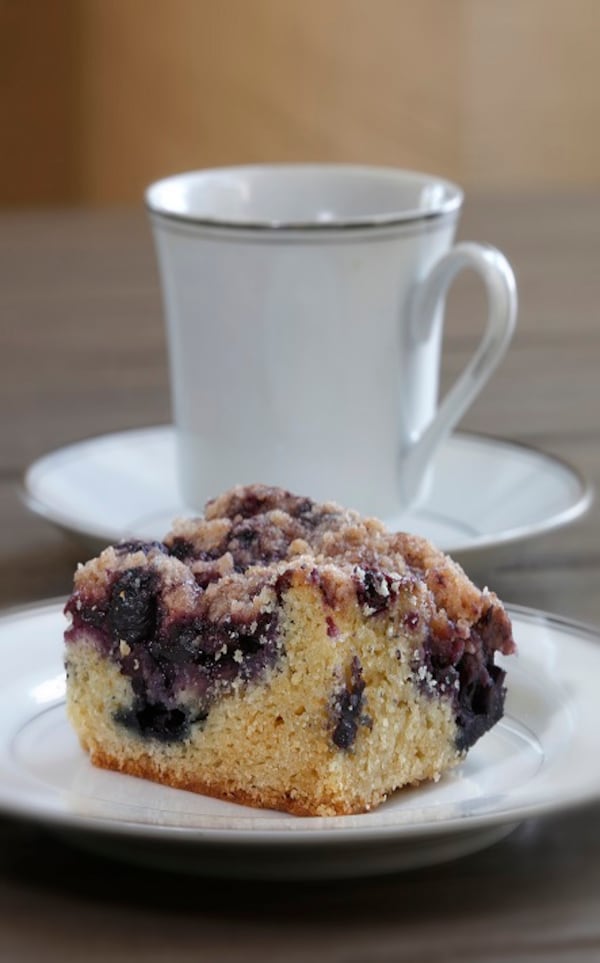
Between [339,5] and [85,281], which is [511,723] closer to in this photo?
[85,281]

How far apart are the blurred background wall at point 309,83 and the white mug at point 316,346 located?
2339 millimetres

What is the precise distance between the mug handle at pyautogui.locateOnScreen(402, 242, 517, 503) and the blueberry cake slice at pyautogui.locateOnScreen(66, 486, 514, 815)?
36 cm

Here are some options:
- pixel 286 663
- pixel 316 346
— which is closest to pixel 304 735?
pixel 286 663

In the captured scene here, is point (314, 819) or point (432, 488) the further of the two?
point (432, 488)

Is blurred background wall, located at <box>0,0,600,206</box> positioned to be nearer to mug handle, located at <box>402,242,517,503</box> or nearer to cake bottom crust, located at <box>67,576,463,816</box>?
mug handle, located at <box>402,242,517,503</box>

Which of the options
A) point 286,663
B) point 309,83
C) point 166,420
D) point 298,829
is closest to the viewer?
point 298,829

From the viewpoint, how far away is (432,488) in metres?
1.30

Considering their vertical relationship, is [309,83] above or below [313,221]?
below

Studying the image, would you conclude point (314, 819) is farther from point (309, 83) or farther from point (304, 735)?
point (309, 83)

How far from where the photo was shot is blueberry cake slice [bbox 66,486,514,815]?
2.60 feet

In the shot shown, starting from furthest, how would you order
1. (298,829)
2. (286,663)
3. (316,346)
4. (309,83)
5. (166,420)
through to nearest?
(309,83) < (166,420) < (316,346) < (286,663) < (298,829)

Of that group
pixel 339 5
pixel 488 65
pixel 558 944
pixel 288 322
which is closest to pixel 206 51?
pixel 339 5

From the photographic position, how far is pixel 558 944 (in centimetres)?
68

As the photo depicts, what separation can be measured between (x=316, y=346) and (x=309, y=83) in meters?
2.43
